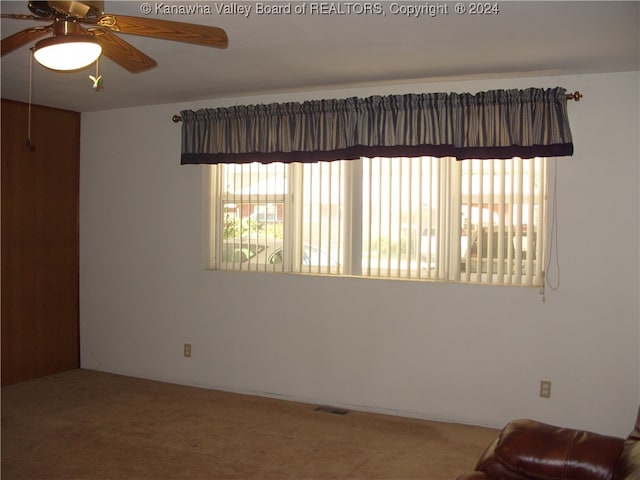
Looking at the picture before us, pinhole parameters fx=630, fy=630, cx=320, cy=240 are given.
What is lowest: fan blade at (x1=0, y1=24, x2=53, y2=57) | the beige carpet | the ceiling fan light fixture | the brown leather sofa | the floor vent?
the beige carpet

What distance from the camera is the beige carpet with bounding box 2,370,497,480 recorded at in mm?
3467

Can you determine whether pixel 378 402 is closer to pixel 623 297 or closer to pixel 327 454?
pixel 327 454

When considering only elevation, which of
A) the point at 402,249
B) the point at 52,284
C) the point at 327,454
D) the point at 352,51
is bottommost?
the point at 327,454

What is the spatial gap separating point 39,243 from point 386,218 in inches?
119

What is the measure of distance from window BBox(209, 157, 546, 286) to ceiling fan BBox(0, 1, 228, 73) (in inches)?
88.3

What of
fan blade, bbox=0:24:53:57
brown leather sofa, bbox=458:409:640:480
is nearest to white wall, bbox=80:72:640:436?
brown leather sofa, bbox=458:409:640:480

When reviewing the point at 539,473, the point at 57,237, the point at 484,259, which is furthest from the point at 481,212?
the point at 57,237

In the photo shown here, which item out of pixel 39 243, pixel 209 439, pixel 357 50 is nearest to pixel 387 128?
pixel 357 50

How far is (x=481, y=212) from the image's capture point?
A: 13.9 feet

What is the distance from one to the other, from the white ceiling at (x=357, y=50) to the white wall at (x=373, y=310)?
31cm

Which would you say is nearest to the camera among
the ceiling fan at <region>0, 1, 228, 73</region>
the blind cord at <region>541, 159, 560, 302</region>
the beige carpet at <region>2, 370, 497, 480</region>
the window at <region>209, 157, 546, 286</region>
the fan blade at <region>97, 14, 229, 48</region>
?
the ceiling fan at <region>0, 1, 228, 73</region>

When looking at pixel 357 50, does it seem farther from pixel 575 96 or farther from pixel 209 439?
pixel 209 439

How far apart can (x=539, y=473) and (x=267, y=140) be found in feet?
10.4

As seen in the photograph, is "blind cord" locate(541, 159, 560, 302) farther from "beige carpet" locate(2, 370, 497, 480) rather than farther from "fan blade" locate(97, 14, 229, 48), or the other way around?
"fan blade" locate(97, 14, 229, 48)
